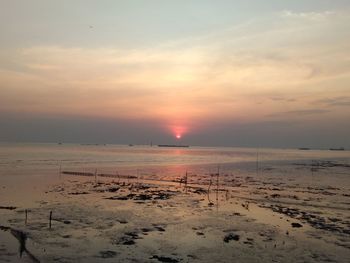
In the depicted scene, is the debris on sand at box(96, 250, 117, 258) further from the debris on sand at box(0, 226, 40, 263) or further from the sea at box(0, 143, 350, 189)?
the sea at box(0, 143, 350, 189)

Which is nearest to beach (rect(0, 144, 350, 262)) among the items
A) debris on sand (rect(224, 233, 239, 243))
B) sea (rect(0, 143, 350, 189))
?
debris on sand (rect(224, 233, 239, 243))

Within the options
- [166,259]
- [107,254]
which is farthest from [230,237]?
[107,254]

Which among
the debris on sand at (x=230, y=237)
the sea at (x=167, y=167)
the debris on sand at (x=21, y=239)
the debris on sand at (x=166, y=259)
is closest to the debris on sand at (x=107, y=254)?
the debris on sand at (x=166, y=259)

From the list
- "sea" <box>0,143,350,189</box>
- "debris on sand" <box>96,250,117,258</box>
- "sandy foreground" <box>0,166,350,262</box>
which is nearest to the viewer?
"debris on sand" <box>96,250,117,258</box>

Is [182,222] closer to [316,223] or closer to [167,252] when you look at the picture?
[167,252]

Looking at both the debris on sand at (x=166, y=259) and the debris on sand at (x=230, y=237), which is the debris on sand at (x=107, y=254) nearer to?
the debris on sand at (x=166, y=259)

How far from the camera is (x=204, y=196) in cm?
2952

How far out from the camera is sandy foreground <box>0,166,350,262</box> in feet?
44.7

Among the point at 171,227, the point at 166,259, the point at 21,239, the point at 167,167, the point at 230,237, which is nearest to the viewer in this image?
the point at 166,259

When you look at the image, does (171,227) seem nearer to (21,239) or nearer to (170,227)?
(170,227)

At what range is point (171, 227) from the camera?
17969mm

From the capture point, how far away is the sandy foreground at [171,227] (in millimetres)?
13617

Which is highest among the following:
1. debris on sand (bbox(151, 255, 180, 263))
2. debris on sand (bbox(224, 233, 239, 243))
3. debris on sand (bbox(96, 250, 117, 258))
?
debris on sand (bbox(224, 233, 239, 243))

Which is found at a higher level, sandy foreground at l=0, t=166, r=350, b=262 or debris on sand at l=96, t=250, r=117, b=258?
sandy foreground at l=0, t=166, r=350, b=262
